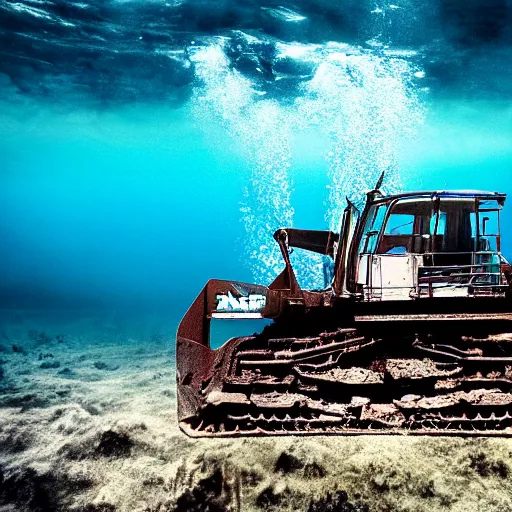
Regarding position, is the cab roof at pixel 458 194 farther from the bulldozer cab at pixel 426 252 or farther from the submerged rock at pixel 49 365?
the submerged rock at pixel 49 365

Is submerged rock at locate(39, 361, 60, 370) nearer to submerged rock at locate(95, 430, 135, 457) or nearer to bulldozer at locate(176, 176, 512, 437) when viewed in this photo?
submerged rock at locate(95, 430, 135, 457)

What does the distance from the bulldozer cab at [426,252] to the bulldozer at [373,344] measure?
0.02 metres

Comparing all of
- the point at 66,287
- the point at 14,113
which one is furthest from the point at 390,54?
the point at 66,287

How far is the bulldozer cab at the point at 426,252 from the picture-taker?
635 centimetres

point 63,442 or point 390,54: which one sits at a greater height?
point 390,54

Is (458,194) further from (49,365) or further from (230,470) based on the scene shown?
(49,365)

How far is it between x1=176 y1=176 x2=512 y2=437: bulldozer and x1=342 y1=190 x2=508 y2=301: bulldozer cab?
0.06 ft

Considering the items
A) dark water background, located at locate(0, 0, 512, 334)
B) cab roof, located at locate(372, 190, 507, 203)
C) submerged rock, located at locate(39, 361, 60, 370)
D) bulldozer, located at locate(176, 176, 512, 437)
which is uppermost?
dark water background, located at locate(0, 0, 512, 334)

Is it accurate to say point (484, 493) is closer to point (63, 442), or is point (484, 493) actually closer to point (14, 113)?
point (63, 442)

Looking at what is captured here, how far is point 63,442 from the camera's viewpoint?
25.2 feet

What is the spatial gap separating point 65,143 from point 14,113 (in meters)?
52.0

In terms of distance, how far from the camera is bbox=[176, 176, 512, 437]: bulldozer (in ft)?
16.5

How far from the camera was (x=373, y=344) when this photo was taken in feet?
19.0

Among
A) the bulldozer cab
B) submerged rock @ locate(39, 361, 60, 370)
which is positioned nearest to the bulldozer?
the bulldozer cab
